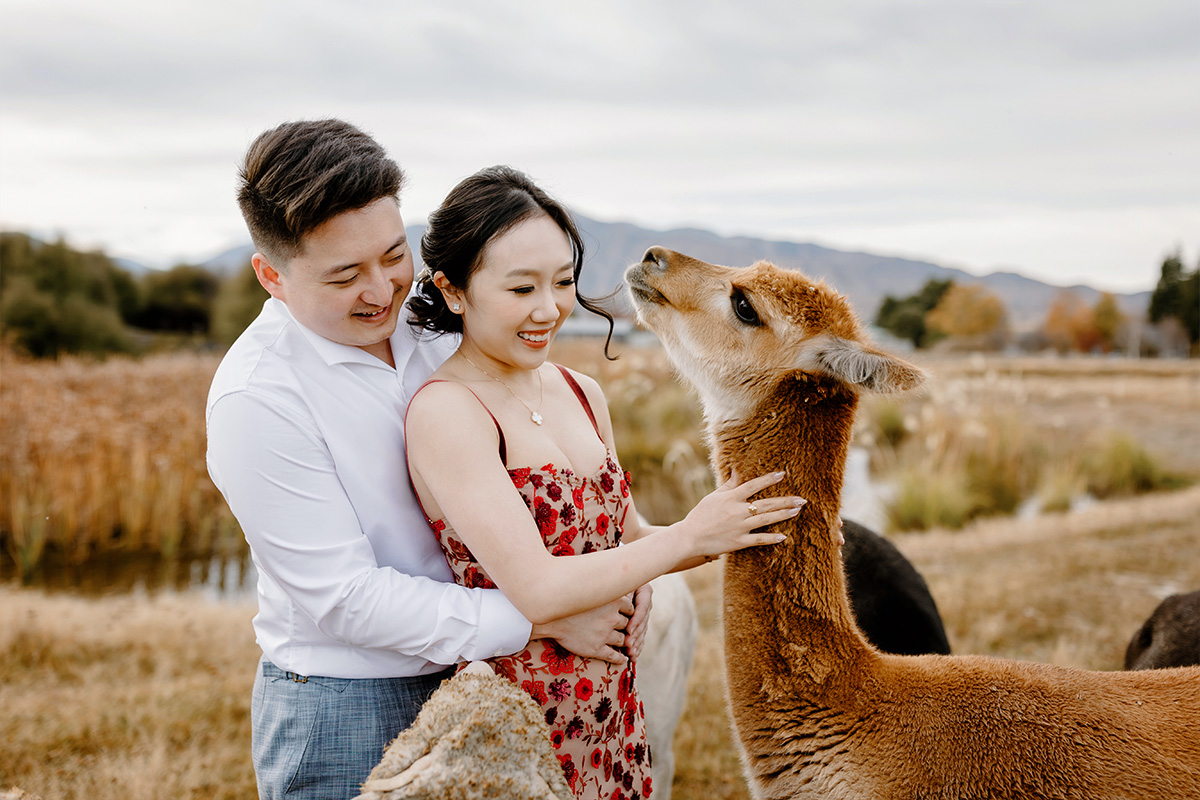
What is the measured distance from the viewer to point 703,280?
2893 millimetres

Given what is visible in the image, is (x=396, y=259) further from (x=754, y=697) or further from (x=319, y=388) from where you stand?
(x=754, y=697)

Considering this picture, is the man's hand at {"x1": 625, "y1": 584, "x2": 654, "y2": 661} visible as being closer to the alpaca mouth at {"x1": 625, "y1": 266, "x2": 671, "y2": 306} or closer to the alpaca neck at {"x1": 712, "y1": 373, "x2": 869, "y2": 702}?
the alpaca neck at {"x1": 712, "y1": 373, "x2": 869, "y2": 702}

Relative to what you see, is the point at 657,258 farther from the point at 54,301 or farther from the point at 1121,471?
the point at 54,301

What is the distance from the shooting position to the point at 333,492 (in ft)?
7.56

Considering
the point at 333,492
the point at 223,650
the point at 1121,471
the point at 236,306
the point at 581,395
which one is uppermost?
the point at 236,306

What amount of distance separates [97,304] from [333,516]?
28.9m

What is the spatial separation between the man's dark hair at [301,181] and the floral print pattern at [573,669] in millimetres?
898

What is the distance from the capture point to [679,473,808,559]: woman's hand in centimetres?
231

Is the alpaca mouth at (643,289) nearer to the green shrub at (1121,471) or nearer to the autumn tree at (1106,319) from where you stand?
the green shrub at (1121,471)

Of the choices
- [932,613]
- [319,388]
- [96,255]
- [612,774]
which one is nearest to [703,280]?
[319,388]

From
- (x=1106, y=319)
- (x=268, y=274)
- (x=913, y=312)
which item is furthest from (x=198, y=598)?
(x=1106, y=319)

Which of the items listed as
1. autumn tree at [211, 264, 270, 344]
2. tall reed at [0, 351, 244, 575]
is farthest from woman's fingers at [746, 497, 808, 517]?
autumn tree at [211, 264, 270, 344]

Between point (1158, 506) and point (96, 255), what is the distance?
3136cm

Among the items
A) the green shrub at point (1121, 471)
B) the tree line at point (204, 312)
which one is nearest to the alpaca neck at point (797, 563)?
the green shrub at point (1121, 471)
